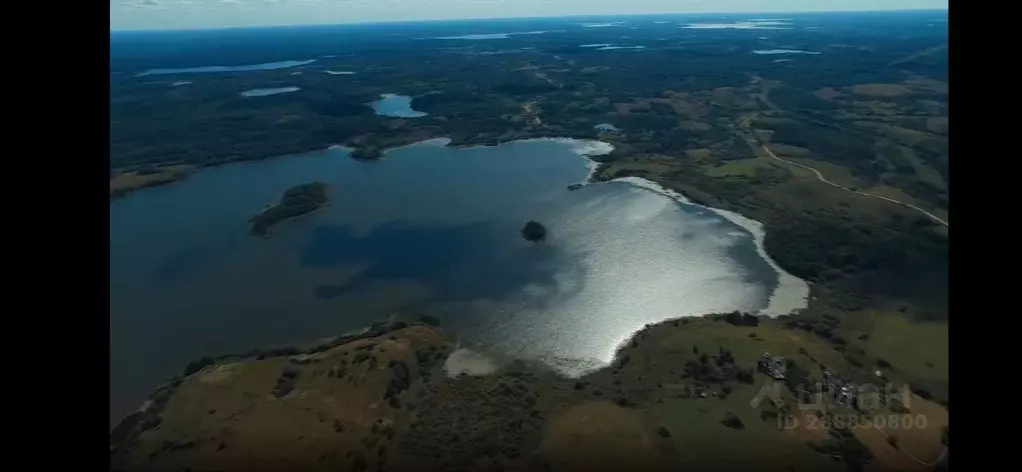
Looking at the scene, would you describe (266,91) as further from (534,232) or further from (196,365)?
(196,365)

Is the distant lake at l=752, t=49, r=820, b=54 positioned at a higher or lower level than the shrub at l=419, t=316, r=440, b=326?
higher

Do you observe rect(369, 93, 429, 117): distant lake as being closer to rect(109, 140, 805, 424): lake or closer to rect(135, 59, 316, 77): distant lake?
rect(109, 140, 805, 424): lake

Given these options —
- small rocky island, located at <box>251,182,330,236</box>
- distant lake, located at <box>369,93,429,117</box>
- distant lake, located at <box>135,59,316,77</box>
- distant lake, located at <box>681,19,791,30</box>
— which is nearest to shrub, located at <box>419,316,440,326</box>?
small rocky island, located at <box>251,182,330,236</box>

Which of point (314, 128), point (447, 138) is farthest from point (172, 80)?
point (447, 138)

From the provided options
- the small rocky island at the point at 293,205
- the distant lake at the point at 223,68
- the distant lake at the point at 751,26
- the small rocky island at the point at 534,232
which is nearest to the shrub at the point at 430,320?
the small rocky island at the point at 534,232
